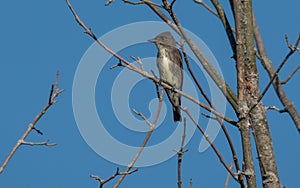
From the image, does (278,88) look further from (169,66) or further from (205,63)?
(169,66)

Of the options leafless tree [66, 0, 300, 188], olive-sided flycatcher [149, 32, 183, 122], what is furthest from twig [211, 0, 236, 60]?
olive-sided flycatcher [149, 32, 183, 122]

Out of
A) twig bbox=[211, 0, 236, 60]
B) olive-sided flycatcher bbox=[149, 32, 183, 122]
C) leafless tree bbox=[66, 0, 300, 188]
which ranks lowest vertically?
leafless tree bbox=[66, 0, 300, 188]

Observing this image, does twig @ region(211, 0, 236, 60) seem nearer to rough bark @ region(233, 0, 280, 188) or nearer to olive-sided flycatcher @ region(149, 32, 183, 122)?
rough bark @ region(233, 0, 280, 188)

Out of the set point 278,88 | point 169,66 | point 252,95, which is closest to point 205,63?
point 252,95

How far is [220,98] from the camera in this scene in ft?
10.5

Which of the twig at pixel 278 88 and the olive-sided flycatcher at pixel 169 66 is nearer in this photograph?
the twig at pixel 278 88

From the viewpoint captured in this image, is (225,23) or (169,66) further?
(169,66)

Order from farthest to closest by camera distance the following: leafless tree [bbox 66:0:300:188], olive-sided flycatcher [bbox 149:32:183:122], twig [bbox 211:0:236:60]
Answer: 1. olive-sided flycatcher [bbox 149:32:183:122]
2. twig [bbox 211:0:236:60]
3. leafless tree [bbox 66:0:300:188]

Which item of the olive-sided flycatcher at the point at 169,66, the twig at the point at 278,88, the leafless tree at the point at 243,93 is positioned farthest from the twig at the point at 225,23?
the olive-sided flycatcher at the point at 169,66

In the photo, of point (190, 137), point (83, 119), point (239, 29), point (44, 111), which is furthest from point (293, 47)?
point (83, 119)

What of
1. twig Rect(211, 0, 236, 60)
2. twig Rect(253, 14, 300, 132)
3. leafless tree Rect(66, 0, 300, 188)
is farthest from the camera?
twig Rect(253, 14, 300, 132)

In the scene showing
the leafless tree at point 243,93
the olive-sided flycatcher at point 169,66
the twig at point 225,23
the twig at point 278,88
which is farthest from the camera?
the olive-sided flycatcher at point 169,66

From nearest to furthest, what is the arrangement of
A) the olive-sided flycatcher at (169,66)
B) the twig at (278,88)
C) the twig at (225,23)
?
the twig at (225,23) < the twig at (278,88) < the olive-sided flycatcher at (169,66)

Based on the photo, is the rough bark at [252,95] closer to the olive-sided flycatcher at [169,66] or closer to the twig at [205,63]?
the twig at [205,63]
